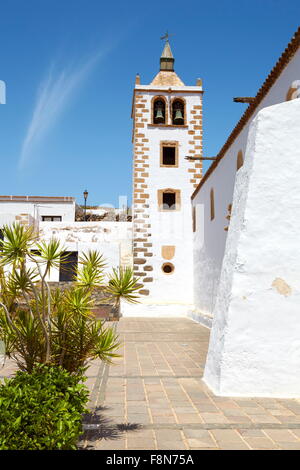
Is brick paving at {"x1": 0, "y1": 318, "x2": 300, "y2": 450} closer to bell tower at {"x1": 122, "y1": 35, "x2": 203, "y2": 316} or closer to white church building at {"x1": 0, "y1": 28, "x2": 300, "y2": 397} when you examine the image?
white church building at {"x1": 0, "y1": 28, "x2": 300, "y2": 397}

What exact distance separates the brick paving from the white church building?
45 centimetres

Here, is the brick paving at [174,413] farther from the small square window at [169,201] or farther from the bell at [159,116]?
the bell at [159,116]

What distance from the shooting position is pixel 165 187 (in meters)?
16.1

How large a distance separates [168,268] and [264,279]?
1086 centimetres

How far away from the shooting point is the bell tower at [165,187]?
1573 cm

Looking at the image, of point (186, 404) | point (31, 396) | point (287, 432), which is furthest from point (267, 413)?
point (31, 396)

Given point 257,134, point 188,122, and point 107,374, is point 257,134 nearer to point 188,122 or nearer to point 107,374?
point 107,374

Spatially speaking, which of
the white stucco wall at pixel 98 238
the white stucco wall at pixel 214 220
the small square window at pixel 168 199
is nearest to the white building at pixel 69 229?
the white stucco wall at pixel 98 238

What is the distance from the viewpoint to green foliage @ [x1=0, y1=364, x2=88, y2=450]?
264 centimetres

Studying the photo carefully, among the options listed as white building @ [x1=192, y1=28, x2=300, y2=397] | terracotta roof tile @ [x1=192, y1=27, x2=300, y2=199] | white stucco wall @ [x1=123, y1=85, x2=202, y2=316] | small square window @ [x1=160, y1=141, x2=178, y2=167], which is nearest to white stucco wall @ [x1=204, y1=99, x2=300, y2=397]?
white building @ [x1=192, y1=28, x2=300, y2=397]

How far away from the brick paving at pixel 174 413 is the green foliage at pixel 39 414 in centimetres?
57

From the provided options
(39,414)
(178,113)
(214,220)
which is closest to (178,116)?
(178,113)

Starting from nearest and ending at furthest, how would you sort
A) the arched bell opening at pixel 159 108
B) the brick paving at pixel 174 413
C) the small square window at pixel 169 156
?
1. the brick paving at pixel 174 413
2. the arched bell opening at pixel 159 108
3. the small square window at pixel 169 156

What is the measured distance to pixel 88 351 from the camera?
3.67 meters
